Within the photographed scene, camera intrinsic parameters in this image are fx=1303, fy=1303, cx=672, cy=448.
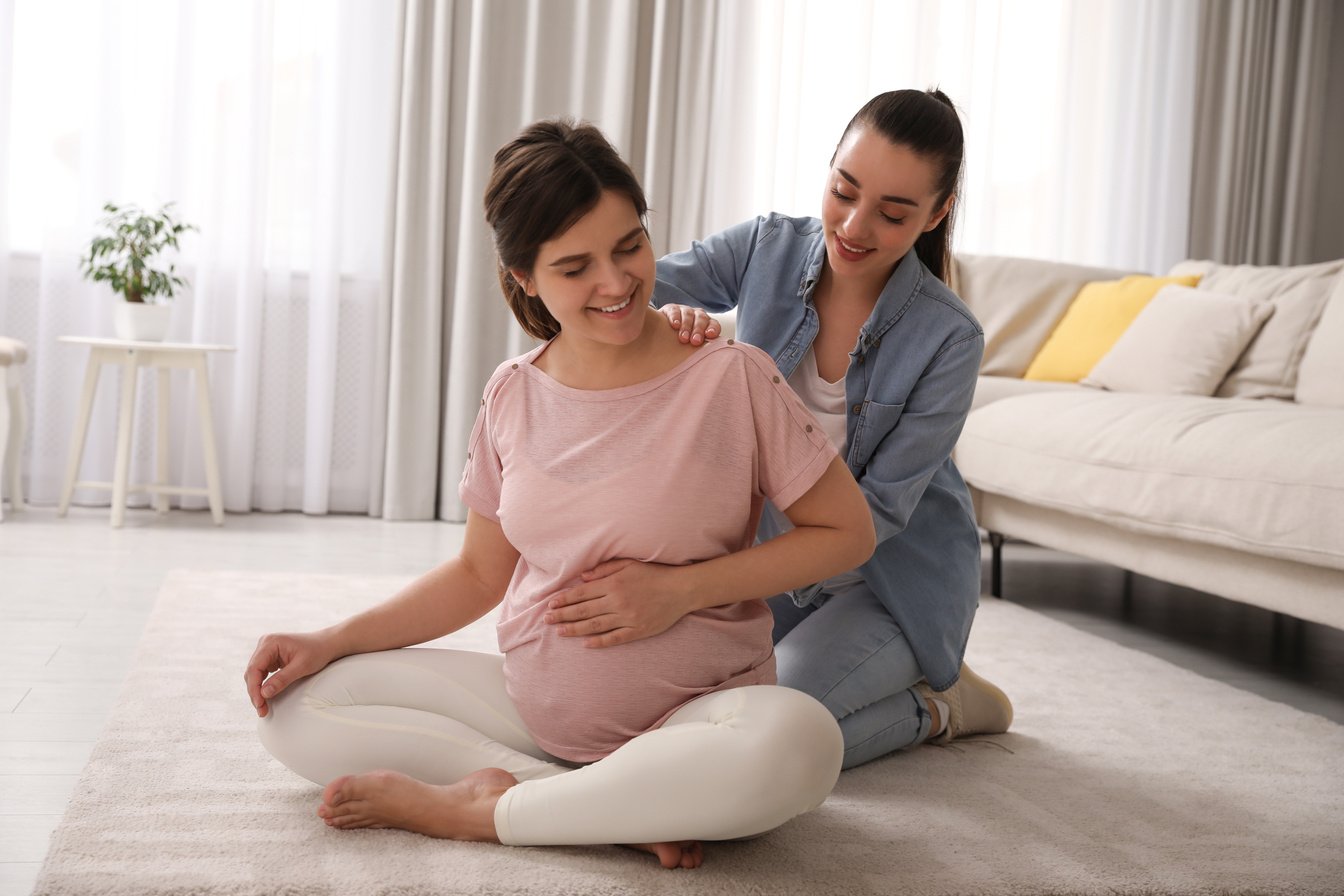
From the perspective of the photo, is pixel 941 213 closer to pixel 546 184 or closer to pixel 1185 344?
pixel 546 184

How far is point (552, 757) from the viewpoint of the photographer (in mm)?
1385

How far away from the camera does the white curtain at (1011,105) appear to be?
4.30 metres

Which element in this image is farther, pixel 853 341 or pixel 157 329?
pixel 157 329

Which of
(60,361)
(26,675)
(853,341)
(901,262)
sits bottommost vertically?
(26,675)

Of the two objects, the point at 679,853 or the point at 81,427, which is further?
the point at 81,427

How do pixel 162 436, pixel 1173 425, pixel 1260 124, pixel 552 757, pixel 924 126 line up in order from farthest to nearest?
pixel 1260 124, pixel 162 436, pixel 1173 425, pixel 924 126, pixel 552 757

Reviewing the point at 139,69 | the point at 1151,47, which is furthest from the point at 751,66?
the point at 139,69

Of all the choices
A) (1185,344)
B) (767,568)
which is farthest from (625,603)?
(1185,344)

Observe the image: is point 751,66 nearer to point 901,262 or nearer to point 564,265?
point 901,262

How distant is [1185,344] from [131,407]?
107 inches

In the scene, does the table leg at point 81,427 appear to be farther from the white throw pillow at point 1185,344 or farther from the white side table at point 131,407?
the white throw pillow at point 1185,344

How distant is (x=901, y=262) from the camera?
5.47ft

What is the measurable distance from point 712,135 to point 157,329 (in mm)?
1811

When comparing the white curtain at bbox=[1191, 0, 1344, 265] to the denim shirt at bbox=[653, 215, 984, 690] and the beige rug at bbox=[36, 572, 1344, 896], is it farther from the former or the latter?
the denim shirt at bbox=[653, 215, 984, 690]
